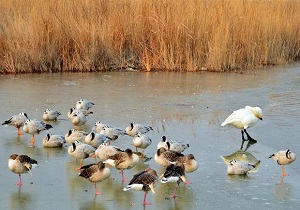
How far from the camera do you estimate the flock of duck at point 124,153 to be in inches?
326

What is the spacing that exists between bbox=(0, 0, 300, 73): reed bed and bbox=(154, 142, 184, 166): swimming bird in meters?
9.35

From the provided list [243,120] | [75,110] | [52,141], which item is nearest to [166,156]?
[52,141]

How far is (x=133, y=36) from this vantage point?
64.2ft

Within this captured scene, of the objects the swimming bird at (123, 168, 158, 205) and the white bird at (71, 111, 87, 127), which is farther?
the white bird at (71, 111, 87, 127)

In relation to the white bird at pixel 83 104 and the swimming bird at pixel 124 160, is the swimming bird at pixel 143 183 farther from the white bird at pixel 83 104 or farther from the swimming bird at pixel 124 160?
the white bird at pixel 83 104

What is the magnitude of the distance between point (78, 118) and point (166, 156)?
3.17 meters

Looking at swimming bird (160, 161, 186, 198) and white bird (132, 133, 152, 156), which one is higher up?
swimming bird (160, 161, 186, 198)

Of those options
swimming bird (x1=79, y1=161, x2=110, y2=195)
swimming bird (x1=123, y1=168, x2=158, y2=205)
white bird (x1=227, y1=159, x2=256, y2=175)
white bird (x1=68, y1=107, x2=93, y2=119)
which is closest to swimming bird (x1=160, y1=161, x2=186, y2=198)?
swimming bird (x1=123, y1=168, x2=158, y2=205)

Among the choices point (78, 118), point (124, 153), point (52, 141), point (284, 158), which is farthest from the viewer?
point (78, 118)

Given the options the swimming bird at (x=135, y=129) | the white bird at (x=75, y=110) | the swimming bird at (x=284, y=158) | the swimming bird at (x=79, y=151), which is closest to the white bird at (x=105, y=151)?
the swimming bird at (x=79, y=151)

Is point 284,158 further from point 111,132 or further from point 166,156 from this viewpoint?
point 111,132

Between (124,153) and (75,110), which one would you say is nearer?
(124,153)

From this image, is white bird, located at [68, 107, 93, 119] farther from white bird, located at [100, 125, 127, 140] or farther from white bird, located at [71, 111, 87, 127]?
white bird, located at [100, 125, 127, 140]

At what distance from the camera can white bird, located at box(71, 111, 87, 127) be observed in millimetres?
12070
